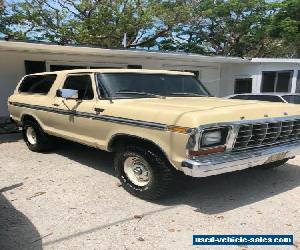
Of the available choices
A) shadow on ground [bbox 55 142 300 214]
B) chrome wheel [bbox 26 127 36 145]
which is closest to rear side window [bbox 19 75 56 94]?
chrome wheel [bbox 26 127 36 145]

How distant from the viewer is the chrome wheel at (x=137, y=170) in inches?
208

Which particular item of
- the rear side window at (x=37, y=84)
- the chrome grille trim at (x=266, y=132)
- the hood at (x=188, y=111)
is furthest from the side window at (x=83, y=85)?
the chrome grille trim at (x=266, y=132)

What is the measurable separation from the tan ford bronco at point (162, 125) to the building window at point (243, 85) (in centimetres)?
1330

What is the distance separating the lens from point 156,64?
1656 centimetres

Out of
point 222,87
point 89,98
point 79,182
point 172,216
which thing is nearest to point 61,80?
point 89,98

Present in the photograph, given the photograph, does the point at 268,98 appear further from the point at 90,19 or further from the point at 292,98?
the point at 90,19

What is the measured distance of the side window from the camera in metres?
6.32

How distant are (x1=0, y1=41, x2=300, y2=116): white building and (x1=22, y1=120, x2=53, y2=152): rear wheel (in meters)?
3.28

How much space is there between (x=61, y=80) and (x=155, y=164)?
328 centimetres

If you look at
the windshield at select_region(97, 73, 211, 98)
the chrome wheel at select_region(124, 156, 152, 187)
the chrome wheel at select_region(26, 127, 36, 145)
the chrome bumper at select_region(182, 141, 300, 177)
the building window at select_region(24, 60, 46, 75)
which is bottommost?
the chrome wheel at select_region(26, 127, 36, 145)

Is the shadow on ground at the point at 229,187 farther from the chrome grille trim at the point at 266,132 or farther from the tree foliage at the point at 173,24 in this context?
the tree foliage at the point at 173,24

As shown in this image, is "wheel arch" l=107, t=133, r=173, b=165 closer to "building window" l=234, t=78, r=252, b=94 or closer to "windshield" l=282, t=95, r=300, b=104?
"windshield" l=282, t=95, r=300, b=104

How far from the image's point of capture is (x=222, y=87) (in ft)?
66.2

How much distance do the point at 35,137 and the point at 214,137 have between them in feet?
16.2
